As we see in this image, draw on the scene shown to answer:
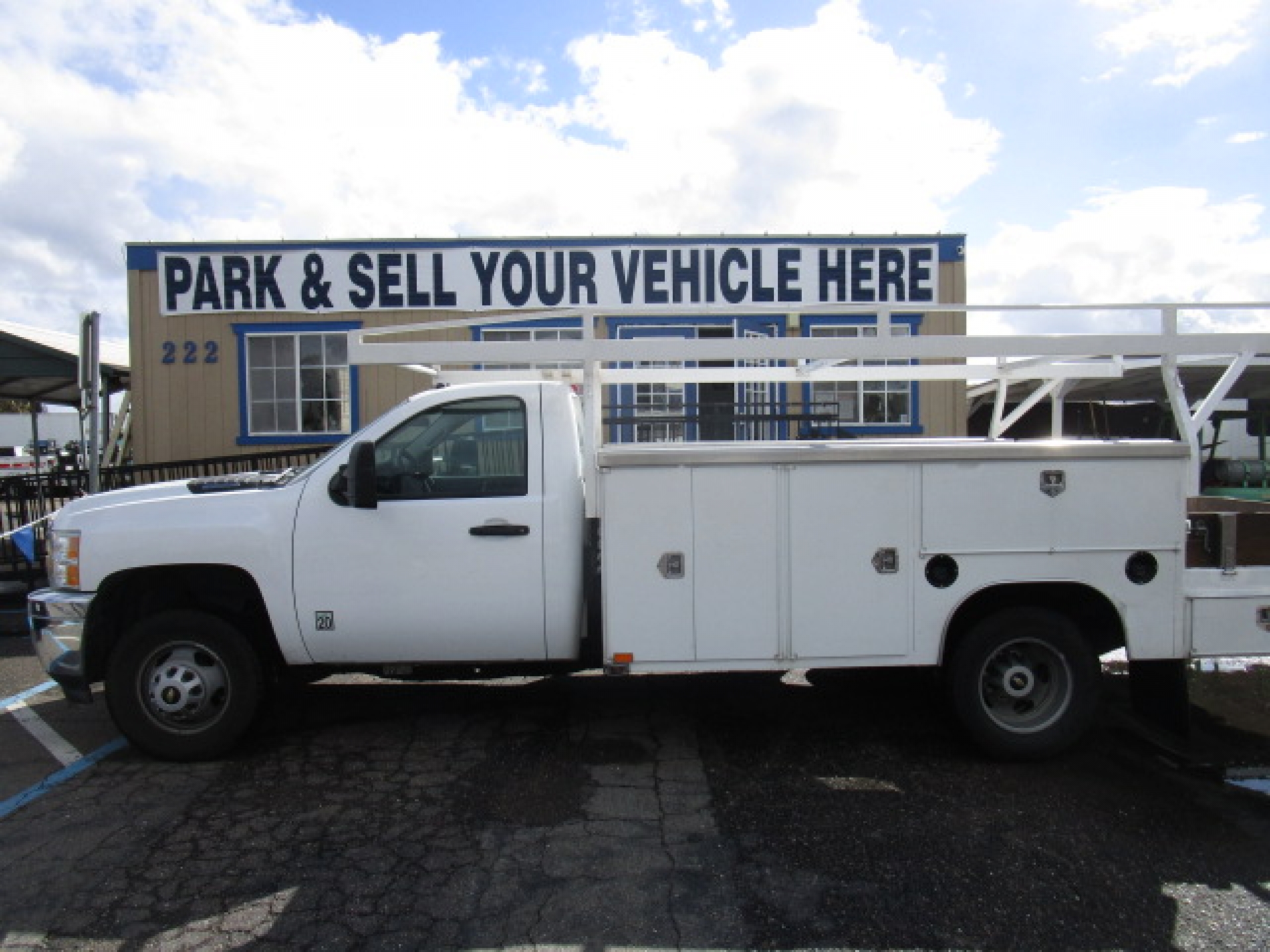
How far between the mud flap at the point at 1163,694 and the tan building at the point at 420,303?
7709 mm

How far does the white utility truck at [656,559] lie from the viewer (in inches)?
168

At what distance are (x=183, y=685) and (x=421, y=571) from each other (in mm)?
1369

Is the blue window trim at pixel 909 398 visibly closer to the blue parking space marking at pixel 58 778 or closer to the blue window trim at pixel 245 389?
the blue window trim at pixel 245 389

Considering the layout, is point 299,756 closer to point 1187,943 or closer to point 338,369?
point 1187,943

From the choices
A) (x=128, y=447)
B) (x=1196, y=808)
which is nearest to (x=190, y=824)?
(x=1196, y=808)

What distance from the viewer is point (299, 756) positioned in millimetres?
4594

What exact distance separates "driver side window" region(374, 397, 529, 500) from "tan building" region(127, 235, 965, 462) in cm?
778

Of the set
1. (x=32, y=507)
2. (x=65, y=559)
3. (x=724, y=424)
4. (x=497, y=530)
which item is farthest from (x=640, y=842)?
(x=32, y=507)

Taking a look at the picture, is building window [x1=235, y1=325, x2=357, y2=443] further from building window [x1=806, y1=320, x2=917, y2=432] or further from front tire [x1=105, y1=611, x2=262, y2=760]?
front tire [x1=105, y1=611, x2=262, y2=760]

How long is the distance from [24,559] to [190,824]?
6.60 meters

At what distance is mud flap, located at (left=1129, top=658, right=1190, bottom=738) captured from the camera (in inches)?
177

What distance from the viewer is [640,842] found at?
11.9 ft

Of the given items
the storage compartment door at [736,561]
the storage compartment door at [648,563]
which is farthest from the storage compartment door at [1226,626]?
the storage compartment door at [648,563]

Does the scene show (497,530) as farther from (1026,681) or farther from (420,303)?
(420,303)
